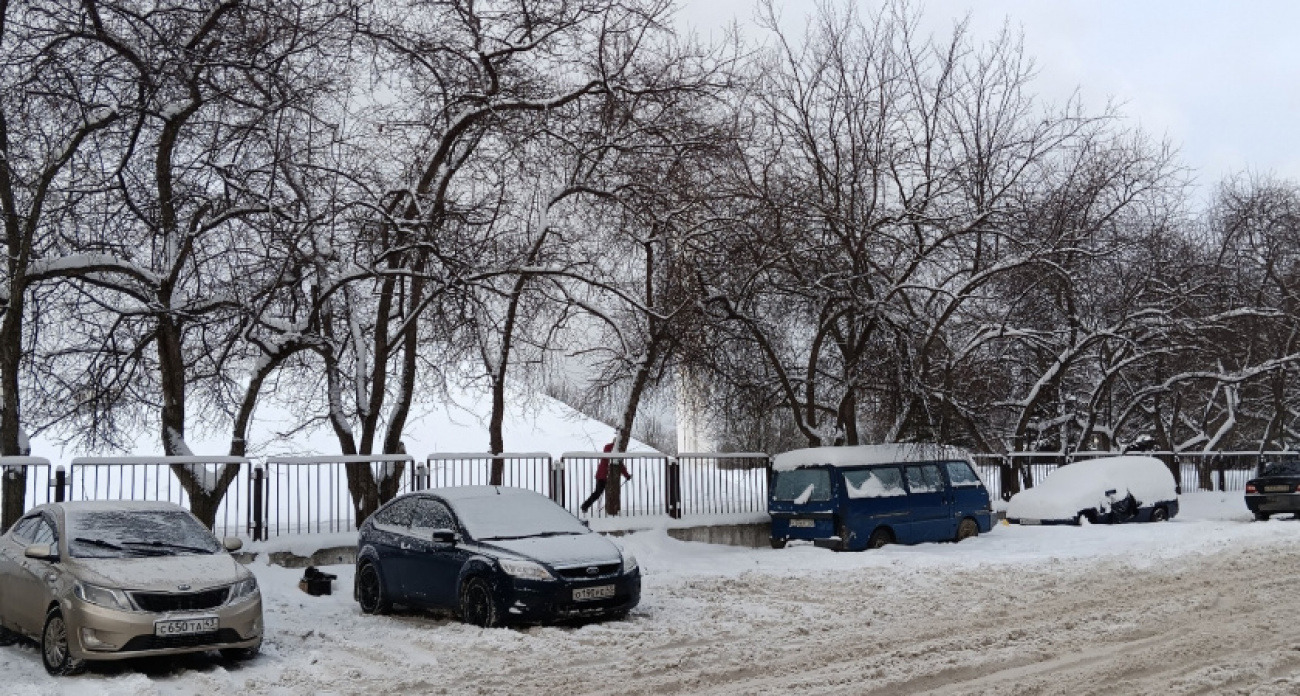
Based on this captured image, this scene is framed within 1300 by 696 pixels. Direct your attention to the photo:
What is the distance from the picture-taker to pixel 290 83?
15.6 m

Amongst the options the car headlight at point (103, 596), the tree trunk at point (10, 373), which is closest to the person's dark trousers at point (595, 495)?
the tree trunk at point (10, 373)

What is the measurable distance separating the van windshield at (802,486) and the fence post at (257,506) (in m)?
8.57

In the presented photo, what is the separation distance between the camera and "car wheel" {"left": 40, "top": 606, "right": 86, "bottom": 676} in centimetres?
948

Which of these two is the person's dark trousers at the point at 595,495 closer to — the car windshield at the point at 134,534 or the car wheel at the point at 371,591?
the car wheel at the point at 371,591

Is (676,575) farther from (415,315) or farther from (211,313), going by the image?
(211,313)

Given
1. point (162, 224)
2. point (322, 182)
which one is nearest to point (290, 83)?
point (322, 182)

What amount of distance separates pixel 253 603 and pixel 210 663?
0.64m

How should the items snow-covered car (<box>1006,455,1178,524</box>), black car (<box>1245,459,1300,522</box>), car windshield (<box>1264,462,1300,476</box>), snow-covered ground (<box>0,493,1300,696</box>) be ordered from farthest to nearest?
car windshield (<box>1264,462,1300,476</box>) → black car (<box>1245,459,1300,522</box>) → snow-covered car (<box>1006,455,1178,524</box>) → snow-covered ground (<box>0,493,1300,696</box>)

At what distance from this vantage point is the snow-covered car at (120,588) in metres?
9.51

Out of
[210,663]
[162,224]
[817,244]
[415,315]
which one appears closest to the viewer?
[210,663]

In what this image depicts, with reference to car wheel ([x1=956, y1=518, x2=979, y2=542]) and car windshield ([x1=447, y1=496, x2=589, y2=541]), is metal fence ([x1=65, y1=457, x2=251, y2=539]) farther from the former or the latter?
car wheel ([x1=956, y1=518, x2=979, y2=542])

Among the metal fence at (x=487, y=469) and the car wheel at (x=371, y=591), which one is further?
the metal fence at (x=487, y=469)

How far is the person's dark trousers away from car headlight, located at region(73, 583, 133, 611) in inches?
382

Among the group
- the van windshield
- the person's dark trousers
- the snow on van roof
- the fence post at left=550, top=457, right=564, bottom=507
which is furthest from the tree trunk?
the snow on van roof
